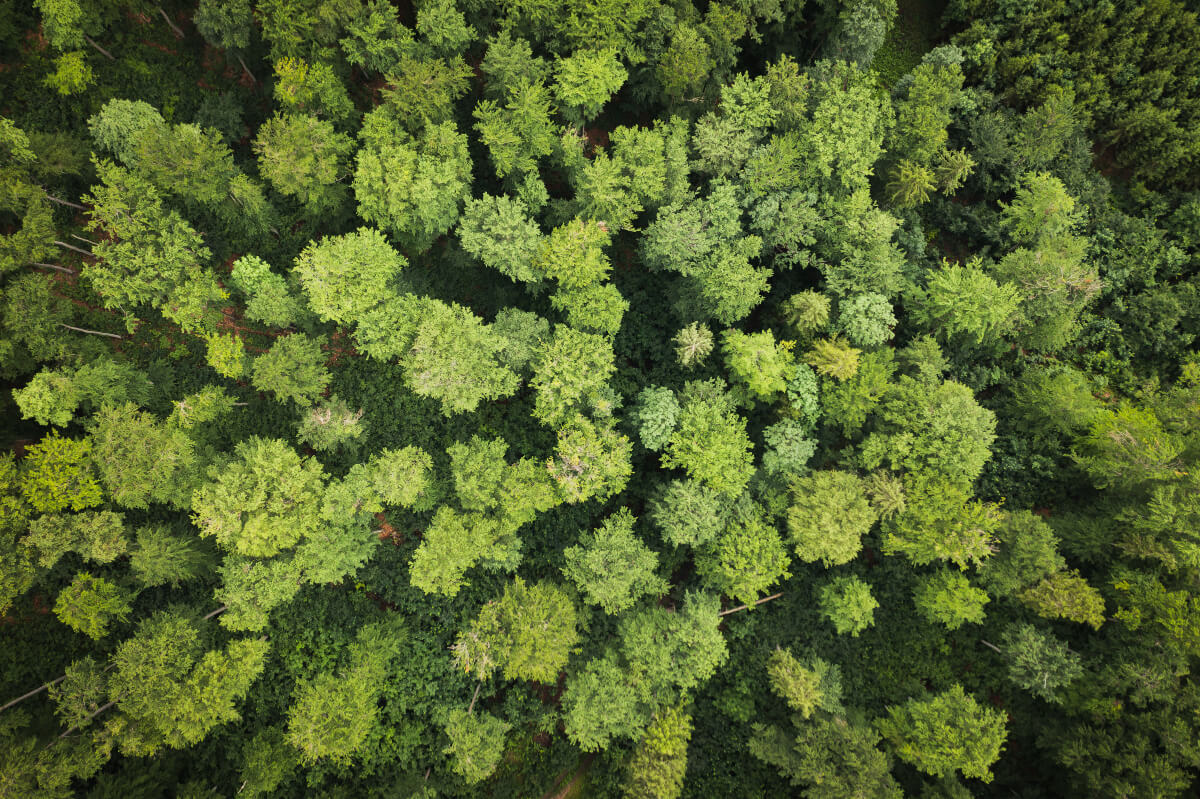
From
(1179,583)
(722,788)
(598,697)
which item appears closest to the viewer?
(598,697)

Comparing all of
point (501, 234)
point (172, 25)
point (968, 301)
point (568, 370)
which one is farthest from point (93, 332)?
point (968, 301)

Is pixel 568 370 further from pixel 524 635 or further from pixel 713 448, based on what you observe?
pixel 524 635

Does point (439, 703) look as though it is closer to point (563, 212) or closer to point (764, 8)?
point (563, 212)

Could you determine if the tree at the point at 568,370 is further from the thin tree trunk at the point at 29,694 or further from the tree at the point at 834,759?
the thin tree trunk at the point at 29,694

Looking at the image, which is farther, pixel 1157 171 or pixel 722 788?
pixel 1157 171

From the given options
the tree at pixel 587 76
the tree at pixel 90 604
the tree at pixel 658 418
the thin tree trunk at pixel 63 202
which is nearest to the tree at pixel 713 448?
the tree at pixel 658 418

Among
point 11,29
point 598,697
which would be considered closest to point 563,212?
point 598,697

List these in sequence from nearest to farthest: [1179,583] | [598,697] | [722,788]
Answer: [598,697] → [1179,583] → [722,788]
